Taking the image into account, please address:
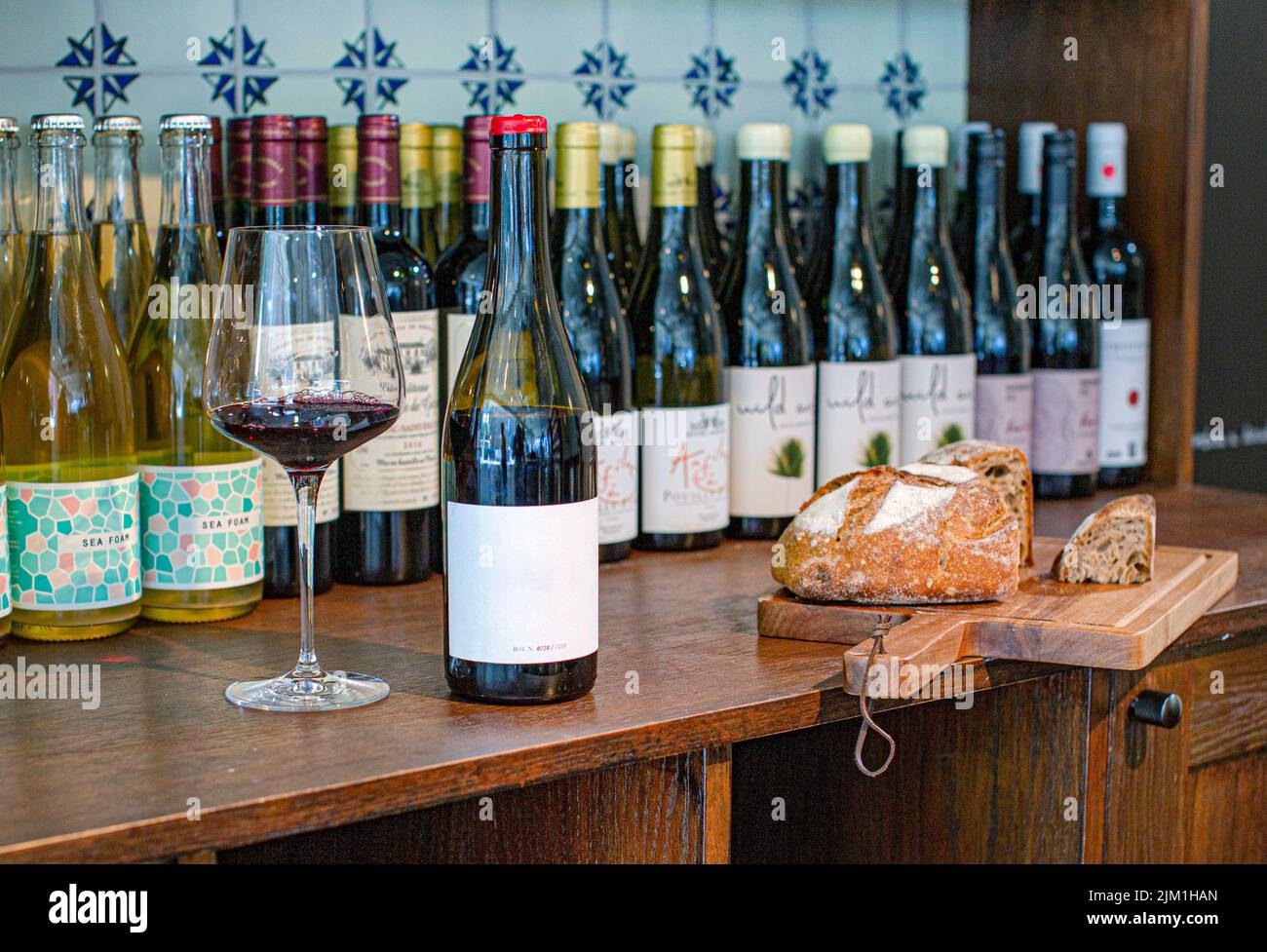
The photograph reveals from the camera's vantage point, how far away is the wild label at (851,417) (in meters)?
1.48

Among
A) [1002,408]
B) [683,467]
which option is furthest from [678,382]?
[1002,408]

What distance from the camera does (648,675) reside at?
982 mm

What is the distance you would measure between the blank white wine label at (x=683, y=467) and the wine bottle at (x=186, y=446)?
0.39 m

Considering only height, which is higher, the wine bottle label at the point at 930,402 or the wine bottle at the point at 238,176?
the wine bottle at the point at 238,176

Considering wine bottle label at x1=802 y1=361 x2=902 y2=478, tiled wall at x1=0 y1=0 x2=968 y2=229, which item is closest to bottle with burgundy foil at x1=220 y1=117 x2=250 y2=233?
tiled wall at x1=0 y1=0 x2=968 y2=229

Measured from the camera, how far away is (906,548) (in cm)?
107

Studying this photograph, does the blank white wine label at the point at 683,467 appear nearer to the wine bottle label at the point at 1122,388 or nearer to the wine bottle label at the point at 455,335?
the wine bottle label at the point at 455,335

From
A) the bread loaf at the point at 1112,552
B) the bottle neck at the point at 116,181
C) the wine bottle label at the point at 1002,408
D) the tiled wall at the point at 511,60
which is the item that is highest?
the tiled wall at the point at 511,60

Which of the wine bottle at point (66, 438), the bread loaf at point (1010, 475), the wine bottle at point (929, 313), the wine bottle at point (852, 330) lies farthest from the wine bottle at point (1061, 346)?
the wine bottle at point (66, 438)

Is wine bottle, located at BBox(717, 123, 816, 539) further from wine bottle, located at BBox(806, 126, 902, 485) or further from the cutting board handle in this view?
the cutting board handle

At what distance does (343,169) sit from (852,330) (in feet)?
1.86

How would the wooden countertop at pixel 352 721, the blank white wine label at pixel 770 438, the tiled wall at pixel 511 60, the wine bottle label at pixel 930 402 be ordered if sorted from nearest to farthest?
the wooden countertop at pixel 352 721 → the tiled wall at pixel 511 60 → the blank white wine label at pixel 770 438 → the wine bottle label at pixel 930 402

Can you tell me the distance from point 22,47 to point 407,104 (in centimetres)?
36
